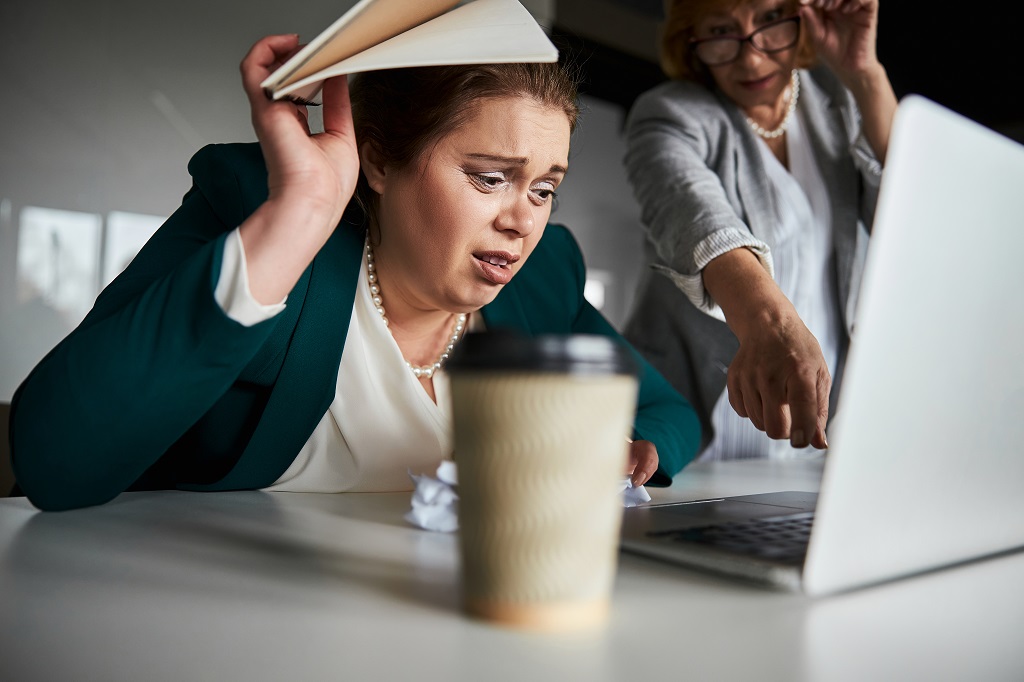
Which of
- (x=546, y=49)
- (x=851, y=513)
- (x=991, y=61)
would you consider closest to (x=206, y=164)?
(x=546, y=49)

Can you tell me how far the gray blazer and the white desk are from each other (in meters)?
0.93

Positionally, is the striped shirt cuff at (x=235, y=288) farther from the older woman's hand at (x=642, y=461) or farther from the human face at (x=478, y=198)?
the older woman's hand at (x=642, y=461)

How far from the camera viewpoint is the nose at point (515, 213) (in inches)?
44.9

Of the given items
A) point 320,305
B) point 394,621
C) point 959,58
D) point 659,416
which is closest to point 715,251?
point 659,416

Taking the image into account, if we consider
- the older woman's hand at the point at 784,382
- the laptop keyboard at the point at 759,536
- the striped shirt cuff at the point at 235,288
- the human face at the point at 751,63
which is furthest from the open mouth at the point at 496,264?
the human face at the point at 751,63

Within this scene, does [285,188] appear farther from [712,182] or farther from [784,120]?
[784,120]

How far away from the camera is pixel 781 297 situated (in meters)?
1.11

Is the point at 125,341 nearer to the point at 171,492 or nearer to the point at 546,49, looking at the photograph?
the point at 171,492

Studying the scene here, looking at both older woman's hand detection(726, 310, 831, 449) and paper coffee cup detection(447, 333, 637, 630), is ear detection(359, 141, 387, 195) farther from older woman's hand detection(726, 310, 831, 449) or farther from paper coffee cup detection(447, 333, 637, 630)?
paper coffee cup detection(447, 333, 637, 630)

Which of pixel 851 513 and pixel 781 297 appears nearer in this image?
pixel 851 513

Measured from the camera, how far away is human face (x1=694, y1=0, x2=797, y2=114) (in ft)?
5.27

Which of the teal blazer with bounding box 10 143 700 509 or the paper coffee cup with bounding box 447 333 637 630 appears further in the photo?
the teal blazer with bounding box 10 143 700 509

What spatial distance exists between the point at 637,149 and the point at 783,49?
13.3 inches

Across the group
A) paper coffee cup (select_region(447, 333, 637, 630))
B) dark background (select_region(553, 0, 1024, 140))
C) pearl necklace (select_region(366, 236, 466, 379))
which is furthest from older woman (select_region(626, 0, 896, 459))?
dark background (select_region(553, 0, 1024, 140))
